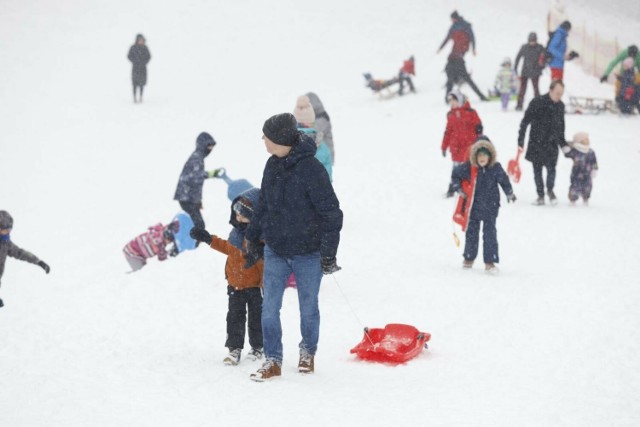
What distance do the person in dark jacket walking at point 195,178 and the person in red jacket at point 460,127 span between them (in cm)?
380

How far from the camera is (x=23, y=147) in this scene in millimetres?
18719

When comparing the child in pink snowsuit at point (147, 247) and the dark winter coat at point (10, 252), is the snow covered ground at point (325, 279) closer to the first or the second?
the child in pink snowsuit at point (147, 247)

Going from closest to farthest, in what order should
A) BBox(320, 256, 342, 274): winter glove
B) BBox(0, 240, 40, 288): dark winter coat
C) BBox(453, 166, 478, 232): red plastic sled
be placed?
1. BBox(320, 256, 342, 274): winter glove
2. BBox(0, 240, 40, 288): dark winter coat
3. BBox(453, 166, 478, 232): red plastic sled

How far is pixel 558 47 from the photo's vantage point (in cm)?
1881

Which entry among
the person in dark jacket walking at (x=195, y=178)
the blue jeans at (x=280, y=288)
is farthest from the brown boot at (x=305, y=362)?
the person in dark jacket walking at (x=195, y=178)

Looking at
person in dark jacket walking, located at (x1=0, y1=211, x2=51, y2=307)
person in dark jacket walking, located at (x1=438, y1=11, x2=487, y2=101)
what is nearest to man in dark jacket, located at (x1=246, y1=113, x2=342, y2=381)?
person in dark jacket walking, located at (x1=0, y1=211, x2=51, y2=307)

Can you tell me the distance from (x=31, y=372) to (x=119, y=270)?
484 cm

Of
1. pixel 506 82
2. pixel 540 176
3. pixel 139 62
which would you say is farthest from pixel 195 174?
pixel 139 62

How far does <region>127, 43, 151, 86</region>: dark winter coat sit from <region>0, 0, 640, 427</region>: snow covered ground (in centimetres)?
84

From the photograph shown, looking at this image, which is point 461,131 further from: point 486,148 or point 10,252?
point 10,252

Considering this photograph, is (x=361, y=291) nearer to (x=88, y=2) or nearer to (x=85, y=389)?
(x=85, y=389)

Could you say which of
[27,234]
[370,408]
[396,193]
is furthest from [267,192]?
[27,234]

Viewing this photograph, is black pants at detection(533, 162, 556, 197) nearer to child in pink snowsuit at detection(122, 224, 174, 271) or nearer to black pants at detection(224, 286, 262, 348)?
child in pink snowsuit at detection(122, 224, 174, 271)

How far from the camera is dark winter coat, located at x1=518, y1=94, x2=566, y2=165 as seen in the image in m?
11.9
